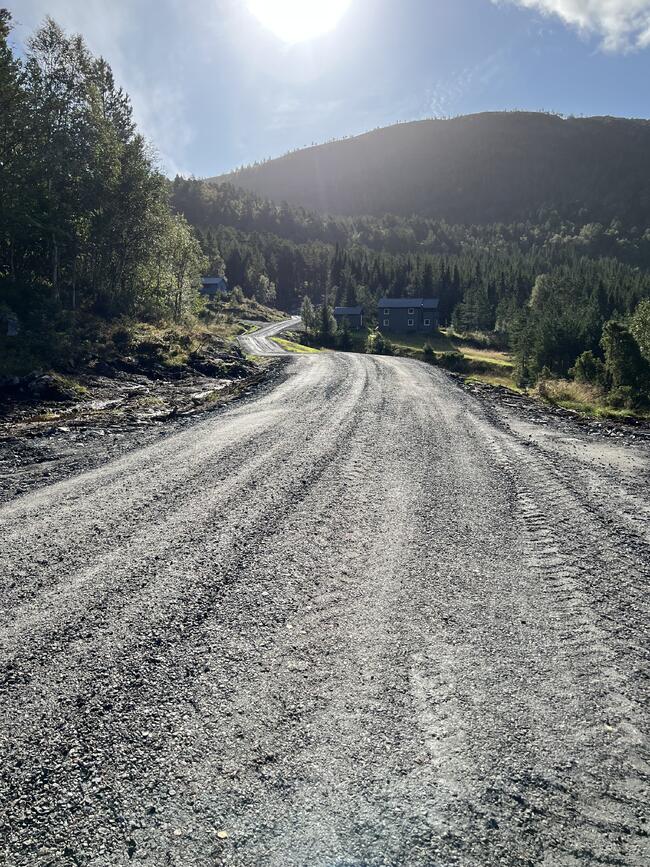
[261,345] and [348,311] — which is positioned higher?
[348,311]

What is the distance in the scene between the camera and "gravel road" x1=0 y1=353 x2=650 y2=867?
3.08m

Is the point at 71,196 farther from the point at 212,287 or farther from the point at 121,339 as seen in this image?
the point at 212,287

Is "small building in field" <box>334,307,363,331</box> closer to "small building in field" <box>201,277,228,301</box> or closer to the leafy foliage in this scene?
"small building in field" <box>201,277,228,301</box>

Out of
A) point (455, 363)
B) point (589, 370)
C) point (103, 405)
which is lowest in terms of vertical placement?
point (103, 405)

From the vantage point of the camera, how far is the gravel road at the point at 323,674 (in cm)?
308

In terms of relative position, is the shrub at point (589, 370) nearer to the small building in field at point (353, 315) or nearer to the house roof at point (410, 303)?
the house roof at point (410, 303)

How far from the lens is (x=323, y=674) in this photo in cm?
446

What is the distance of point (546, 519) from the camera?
7828 mm

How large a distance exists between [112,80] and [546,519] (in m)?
43.3

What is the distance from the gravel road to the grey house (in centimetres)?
9182

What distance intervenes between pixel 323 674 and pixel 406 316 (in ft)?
322

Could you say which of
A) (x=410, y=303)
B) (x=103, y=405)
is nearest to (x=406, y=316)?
(x=410, y=303)

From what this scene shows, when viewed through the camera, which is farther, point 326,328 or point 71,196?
point 326,328

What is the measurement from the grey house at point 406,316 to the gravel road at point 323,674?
91818 millimetres
